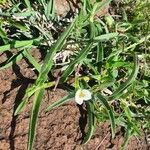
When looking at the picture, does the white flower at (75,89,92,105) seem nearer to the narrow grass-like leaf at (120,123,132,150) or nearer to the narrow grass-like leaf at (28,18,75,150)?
the narrow grass-like leaf at (28,18,75,150)

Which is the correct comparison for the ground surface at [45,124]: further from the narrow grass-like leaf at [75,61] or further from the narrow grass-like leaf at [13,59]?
the narrow grass-like leaf at [75,61]

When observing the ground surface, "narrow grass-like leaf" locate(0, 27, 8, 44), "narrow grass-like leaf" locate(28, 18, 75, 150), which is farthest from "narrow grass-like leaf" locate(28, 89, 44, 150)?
"narrow grass-like leaf" locate(0, 27, 8, 44)

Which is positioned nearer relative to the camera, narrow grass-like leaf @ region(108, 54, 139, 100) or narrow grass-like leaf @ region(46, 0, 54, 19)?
narrow grass-like leaf @ region(108, 54, 139, 100)

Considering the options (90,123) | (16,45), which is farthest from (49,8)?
(90,123)

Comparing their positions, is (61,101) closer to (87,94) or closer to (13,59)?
(87,94)

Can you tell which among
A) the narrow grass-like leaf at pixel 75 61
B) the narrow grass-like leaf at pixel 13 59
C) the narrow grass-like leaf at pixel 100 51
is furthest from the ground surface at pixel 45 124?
the narrow grass-like leaf at pixel 100 51

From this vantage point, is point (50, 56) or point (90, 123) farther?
point (90, 123)
